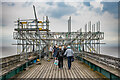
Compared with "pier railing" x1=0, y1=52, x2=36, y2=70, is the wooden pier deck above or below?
below

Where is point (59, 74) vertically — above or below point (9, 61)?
below

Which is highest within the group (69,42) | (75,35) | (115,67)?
(75,35)

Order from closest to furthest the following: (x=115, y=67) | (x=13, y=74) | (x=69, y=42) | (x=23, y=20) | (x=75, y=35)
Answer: (x=115, y=67)
(x=13, y=74)
(x=23, y=20)
(x=69, y=42)
(x=75, y=35)

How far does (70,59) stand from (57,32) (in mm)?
8941

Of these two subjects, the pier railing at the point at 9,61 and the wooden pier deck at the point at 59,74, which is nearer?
the wooden pier deck at the point at 59,74

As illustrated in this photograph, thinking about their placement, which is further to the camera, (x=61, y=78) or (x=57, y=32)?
(x=57, y=32)

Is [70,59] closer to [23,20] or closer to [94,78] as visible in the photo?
[94,78]

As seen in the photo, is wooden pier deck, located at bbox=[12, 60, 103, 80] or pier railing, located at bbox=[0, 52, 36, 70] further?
pier railing, located at bbox=[0, 52, 36, 70]

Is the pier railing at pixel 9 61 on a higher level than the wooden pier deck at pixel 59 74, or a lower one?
higher

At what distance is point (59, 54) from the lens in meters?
8.92

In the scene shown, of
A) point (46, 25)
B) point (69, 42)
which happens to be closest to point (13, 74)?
point (46, 25)

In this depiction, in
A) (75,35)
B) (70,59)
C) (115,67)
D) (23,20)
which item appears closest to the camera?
(115,67)

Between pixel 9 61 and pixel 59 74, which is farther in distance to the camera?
pixel 9 61

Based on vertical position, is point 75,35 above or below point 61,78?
above
